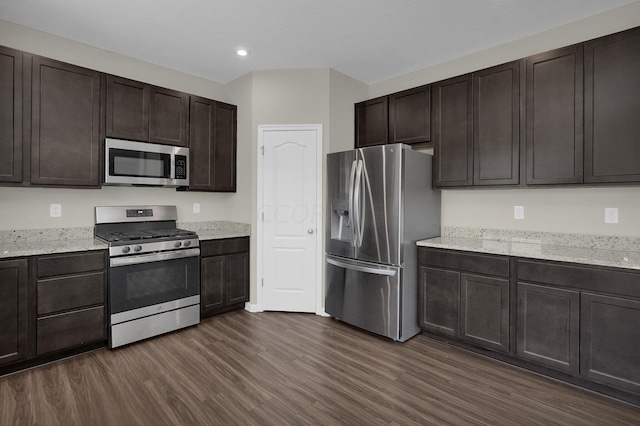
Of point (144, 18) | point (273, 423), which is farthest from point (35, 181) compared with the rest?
point (273, 423)

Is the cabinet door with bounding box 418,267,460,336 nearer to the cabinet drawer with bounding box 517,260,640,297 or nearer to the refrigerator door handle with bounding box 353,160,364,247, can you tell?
the cabinet drawer with bounding box 517,260,640,297

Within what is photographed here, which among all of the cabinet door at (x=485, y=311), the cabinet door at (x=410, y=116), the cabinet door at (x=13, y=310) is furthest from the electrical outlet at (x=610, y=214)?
the cabinet door at (x=13, y=310)

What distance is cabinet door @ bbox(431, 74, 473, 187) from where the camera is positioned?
3092mm

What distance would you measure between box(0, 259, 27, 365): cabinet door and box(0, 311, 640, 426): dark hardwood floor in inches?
7.8

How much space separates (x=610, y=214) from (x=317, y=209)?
261 cm

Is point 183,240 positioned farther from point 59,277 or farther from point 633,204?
point 633,204

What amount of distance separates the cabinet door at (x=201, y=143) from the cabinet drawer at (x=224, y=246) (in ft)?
2.17

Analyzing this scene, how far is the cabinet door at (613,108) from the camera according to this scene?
2.30 metres

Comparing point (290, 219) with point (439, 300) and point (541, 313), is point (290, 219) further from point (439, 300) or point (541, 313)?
point (541, 313)

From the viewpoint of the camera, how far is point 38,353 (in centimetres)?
253

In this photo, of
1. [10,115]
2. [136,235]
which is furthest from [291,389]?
[10,115]

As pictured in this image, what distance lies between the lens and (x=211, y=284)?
141 inches

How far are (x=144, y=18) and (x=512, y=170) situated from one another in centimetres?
340

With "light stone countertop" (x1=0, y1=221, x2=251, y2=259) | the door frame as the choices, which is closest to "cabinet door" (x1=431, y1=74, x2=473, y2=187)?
the door frame
